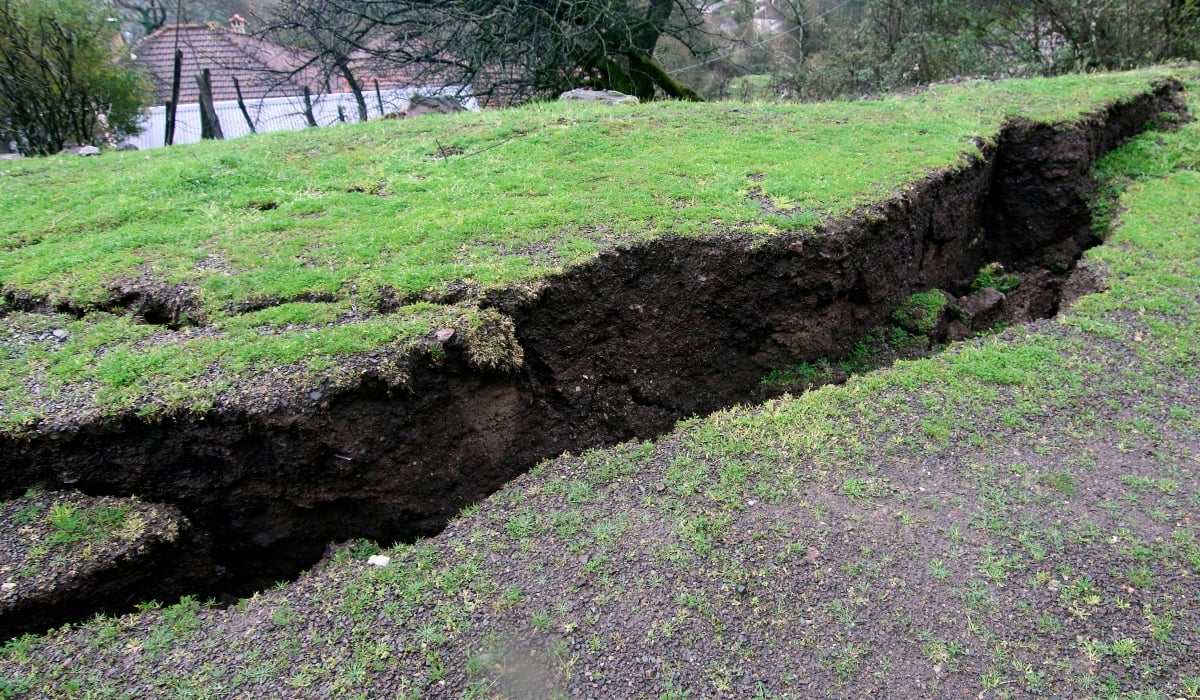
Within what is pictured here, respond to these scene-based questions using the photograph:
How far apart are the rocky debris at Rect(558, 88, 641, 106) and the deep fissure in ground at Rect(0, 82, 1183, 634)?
5563mm

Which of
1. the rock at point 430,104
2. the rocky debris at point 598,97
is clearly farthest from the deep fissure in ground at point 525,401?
the rock at point 430,104

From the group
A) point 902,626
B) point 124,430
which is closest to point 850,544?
point 902,626

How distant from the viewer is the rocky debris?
11.6 meters

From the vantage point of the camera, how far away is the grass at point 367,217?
466cm

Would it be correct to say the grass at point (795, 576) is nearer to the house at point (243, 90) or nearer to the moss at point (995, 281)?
the moss at point (995, 281)

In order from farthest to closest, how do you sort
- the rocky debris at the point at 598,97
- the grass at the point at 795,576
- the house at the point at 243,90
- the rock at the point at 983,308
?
the house at the point at 243,90 → the rocky debris at the point at 598,97 → the rock at the point at 983,308 → the grass at the point at 795,576

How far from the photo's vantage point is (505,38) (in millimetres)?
12711

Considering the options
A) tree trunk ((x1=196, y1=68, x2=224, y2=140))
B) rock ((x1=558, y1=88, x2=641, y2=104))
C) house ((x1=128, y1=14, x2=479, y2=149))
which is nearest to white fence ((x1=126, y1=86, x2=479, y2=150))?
house ((x1=128, y1=14, x2=479, y2=149))

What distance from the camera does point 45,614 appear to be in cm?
369

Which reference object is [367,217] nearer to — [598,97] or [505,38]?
[598,97]

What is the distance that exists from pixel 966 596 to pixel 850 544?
25.1 inches

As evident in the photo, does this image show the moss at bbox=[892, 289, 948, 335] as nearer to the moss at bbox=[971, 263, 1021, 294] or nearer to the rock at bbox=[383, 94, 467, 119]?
the moss at bbox=[971, 263, 1021, 294]

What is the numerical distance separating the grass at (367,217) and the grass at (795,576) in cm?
131

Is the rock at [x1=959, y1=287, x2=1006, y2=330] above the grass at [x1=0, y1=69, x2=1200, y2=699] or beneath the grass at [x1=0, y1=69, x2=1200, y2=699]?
above
